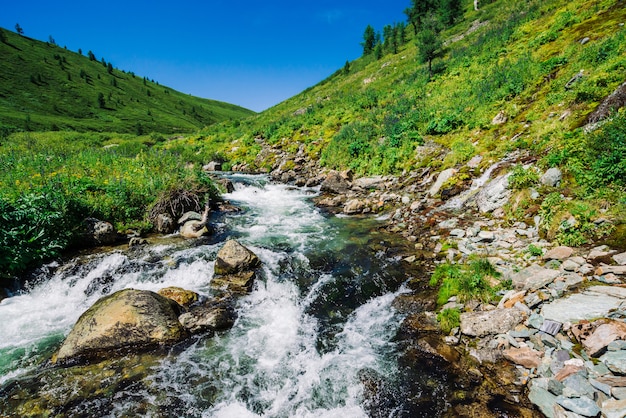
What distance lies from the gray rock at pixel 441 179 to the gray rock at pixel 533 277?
7.01 metres

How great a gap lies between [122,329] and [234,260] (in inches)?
136

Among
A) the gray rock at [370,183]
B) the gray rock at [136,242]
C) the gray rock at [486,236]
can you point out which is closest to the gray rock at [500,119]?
the gray rock at [370,183]

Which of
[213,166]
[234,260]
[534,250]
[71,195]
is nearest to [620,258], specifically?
[534,250]

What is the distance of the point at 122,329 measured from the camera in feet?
20.3

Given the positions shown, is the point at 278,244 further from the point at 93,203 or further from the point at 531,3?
the point at 531,3

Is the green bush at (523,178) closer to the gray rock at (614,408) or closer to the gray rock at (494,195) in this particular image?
the gray rock at (494,195)

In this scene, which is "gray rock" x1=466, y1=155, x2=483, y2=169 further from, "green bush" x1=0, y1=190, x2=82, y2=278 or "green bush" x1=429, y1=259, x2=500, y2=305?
"green bush" x1=0, y1=190, x2=82, y2=278

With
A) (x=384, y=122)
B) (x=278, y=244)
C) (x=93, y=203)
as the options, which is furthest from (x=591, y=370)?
(x=384, y=122)

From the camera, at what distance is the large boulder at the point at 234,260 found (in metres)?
8.98

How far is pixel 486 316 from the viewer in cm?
559

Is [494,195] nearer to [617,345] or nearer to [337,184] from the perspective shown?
[617,345]

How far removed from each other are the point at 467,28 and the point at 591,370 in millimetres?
52932

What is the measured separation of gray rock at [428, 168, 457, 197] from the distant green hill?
86.1m

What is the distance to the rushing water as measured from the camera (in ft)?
16.2
